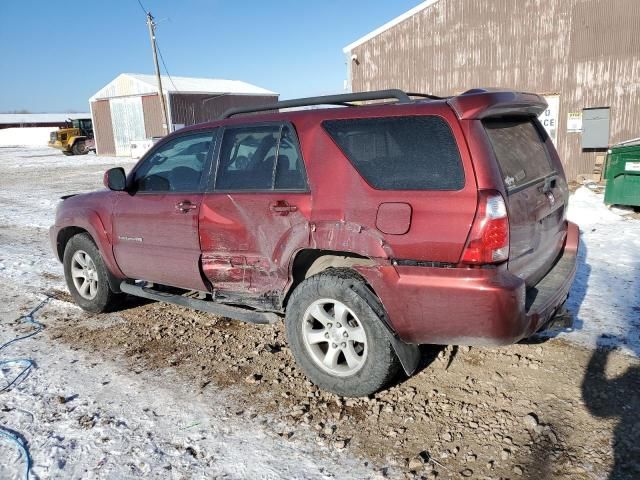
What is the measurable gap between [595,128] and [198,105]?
2423cm

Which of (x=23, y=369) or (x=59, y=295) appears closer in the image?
(x=23, y=369)

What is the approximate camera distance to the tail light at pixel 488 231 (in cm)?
271

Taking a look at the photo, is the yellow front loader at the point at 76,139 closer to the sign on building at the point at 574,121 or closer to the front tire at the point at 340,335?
the sign on building at the point at 574,121

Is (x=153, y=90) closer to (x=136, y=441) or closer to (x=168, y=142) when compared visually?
(x=168, y=142)

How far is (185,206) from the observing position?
3965mm

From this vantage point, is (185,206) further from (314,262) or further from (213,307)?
(314,262)

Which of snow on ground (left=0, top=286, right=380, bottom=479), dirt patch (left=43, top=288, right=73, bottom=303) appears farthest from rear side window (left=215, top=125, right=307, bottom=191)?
dirt patch (left=43, top=288, right=73, bottom=303)

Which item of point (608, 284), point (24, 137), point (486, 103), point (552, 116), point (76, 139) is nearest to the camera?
point (486, 103)

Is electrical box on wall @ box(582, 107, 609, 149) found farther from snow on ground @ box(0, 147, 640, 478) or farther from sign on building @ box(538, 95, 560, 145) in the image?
snow on ground @ box(0, 147, 640, 478)

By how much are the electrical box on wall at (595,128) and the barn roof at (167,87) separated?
23.4 metres

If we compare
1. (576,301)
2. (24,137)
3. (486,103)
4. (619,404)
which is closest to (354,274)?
(486,103)

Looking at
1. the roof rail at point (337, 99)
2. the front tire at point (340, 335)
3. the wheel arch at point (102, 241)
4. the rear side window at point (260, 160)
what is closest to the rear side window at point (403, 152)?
the roof rail at point (337, 99)

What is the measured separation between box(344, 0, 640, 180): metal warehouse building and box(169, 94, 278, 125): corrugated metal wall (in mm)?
15342

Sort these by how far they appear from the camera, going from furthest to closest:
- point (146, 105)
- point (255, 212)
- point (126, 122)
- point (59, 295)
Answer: point (126, 122)
point (146, 105)
point (59, 295)
point (255, 212)
